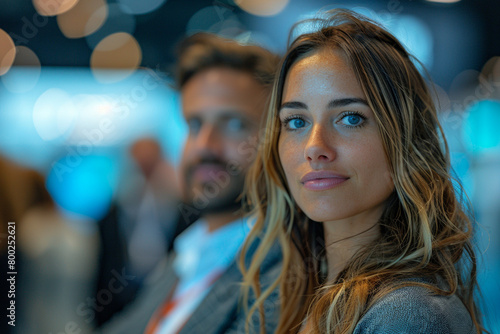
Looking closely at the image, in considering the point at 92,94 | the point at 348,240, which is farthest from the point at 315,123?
the point at 92,94

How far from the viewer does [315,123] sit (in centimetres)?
83

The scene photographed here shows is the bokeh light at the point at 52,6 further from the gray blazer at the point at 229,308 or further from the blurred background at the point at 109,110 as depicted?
the gray blazer at the point at 229,308

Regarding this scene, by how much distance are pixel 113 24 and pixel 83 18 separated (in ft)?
0.36

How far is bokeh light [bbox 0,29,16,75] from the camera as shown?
1.49 m

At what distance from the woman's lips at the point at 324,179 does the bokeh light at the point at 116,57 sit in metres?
1.12

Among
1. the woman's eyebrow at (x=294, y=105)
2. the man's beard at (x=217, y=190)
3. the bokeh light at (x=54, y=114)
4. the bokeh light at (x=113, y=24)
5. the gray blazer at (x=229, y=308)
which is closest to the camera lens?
the woman's eyebrow at (x=294, y=105)

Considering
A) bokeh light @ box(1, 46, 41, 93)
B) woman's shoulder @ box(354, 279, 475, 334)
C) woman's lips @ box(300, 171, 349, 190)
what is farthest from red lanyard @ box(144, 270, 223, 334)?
bokeh light @ box(1, 46, 41, 93)

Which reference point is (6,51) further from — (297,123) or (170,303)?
(297,123)

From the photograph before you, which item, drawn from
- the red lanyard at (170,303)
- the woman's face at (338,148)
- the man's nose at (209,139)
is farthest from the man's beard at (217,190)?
the woman's face at (338,148)

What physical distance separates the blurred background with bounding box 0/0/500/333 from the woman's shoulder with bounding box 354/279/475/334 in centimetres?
84

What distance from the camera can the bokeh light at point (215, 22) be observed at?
1.57 meters

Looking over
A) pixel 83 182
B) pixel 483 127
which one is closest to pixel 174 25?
pixel 83 182

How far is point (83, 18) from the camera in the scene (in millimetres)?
1624

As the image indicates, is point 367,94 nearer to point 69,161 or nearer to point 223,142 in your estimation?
point 223,142
